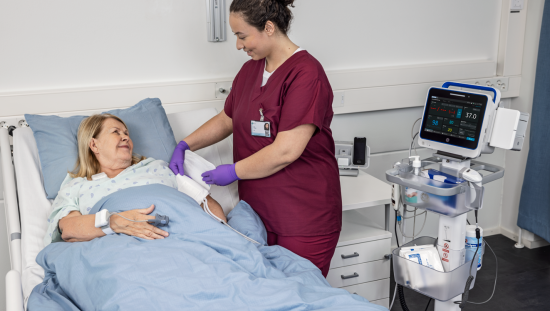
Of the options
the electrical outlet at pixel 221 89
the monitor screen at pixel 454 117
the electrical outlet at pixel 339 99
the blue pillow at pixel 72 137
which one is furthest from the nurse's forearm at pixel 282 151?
the electrical outlet at pixel 339 99

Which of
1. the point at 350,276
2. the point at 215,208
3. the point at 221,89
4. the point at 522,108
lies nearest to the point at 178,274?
the point at 215,208

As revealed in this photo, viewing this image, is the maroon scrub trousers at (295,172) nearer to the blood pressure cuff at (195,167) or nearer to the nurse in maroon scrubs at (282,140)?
the nurse in maroon scrubs at (282,140)

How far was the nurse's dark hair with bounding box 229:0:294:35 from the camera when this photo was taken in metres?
1.65

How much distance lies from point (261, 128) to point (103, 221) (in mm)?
604

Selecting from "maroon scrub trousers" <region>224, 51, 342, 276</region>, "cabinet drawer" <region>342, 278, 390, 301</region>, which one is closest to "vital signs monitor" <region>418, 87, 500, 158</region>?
"maroon scrub trousers" <region>224, 51, 342, 276</region>

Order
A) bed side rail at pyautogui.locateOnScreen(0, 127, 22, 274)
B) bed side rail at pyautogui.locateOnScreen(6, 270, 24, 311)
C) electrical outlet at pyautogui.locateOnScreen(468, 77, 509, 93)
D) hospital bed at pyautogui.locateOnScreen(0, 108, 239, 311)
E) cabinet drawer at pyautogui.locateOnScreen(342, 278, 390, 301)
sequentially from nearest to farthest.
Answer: bed side rail at pyautogui.locateOnScreen(6, 270, 24, 311) → hospital bed at pyautogui.locateOnScreen(0, 108, 239, 311) → bed side rail at pyautogui.locateOnScreen(0, 127, 22, 274) → cabinet drawer at pyautogui.locateOnScreen(342, 278, 390, 301) → electrical outlet at pyautogui.locateOnScreen(468, 77, 509, 93)

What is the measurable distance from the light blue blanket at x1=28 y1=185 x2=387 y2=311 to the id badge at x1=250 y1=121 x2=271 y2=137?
36 centimetres

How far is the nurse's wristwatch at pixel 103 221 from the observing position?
151cm

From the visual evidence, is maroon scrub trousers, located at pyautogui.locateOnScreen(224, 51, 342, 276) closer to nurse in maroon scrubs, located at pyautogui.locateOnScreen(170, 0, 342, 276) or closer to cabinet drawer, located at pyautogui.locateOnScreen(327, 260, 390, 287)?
nurse in maroon scrubs, located at pyautogui.locateOnScreen(170, 0, 342, 276)

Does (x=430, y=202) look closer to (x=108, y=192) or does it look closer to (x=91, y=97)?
(x=108, y=192)

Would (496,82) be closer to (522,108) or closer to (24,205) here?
(522,108)

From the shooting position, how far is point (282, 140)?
5.47 ft

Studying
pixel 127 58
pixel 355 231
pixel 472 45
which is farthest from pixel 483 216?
pixel 127 58

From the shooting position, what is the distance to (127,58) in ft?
7.28
